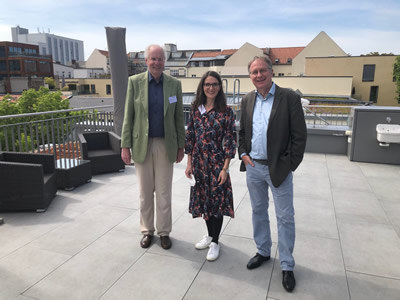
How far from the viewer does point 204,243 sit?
2.93m

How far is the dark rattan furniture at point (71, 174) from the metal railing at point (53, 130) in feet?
1.48

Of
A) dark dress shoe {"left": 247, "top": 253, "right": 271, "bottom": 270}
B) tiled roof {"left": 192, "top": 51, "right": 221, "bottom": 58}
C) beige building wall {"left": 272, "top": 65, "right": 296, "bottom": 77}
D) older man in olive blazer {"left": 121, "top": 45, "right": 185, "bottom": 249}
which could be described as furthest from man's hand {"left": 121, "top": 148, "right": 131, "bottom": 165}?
tiled roof {"left": 192, "top": 51, "right": 221, "bottom": 58}

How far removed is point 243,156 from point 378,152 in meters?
5.05

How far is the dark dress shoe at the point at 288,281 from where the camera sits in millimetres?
2307

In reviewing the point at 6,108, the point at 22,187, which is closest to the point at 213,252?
the point at 22,187

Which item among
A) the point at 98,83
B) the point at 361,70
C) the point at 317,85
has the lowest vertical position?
the point at 317,85

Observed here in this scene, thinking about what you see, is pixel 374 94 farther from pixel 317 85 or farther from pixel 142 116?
pixel 142 116

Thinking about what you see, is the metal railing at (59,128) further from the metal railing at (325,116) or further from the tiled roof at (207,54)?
the tiled roof at (207,54)

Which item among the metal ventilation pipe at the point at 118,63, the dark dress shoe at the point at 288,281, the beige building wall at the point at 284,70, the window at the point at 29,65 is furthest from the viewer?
the window at the point at 29,65

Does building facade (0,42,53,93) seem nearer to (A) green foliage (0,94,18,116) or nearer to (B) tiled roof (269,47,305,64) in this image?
(A) green foliage (0,94,18,116)

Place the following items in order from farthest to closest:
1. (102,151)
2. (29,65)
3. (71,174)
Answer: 1. (29,65)
2. (102,151)
3. (71,174)

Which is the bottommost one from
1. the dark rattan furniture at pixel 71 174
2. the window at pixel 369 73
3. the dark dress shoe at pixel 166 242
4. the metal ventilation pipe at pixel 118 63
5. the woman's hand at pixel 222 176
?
the dark dress shoe at pixel 166 242

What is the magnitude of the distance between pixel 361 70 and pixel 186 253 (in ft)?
142

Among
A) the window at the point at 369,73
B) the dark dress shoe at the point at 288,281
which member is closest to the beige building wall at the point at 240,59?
the window at the point at 369,73
